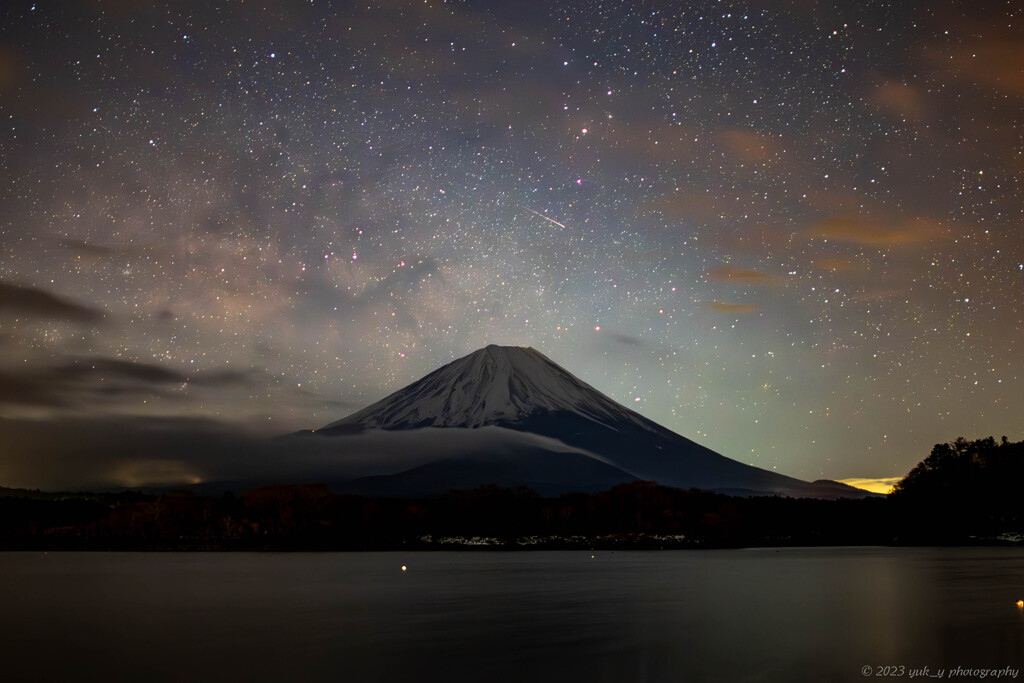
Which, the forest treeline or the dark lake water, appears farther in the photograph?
the forest treeline

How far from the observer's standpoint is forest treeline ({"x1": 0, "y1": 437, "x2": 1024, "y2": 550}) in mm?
122188

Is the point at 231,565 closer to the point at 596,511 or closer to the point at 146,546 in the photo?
the point at 146,546

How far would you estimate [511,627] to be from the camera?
30516mm

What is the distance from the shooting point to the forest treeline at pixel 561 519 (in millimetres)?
122188

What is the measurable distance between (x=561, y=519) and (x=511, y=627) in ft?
358

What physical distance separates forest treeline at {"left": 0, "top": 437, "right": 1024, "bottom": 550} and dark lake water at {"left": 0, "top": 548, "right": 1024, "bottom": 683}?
65.9m

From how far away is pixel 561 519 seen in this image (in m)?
138

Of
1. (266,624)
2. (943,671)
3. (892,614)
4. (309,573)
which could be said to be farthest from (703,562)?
(943,671)

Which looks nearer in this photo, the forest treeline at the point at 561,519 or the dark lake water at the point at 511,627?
the dark lake water at the point at 511,627

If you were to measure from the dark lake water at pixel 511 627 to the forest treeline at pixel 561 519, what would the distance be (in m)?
65.9

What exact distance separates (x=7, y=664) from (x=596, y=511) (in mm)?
126264

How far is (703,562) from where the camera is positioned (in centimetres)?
7719

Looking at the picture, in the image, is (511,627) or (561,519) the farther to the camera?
(561,519)

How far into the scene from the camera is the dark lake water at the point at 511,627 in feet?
73.9
